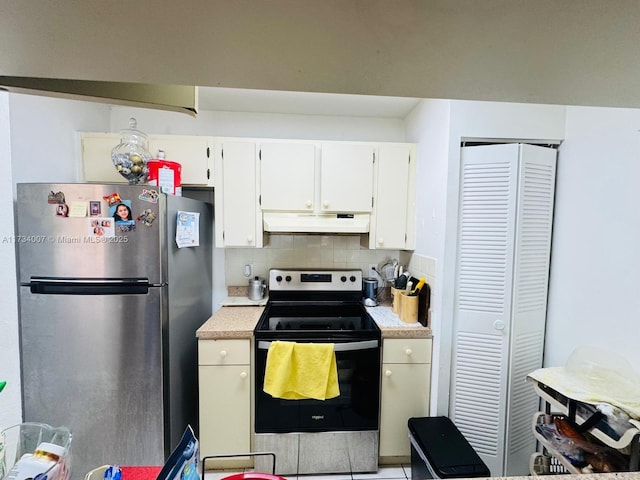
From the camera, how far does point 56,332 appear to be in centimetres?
135

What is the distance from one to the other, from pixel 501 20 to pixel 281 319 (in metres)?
1.82

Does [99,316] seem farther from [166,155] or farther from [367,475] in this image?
[367,475]

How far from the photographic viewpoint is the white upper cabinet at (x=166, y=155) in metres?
1.76

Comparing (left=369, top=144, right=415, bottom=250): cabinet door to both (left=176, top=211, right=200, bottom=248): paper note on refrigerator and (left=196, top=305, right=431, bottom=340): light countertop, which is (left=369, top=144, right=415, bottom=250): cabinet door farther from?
(left=176, top=211, right=200, bottom=248): paper note on refrigerator

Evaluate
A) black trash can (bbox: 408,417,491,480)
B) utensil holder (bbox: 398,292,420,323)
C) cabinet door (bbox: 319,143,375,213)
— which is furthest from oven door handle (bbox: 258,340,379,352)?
cabinet door (bbox: 319,143,375,213)

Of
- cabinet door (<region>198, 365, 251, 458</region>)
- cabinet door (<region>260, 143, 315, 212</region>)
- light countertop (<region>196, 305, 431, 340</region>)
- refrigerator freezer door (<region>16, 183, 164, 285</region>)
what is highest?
cabinet door (<region>260, 143, 315, 212</region>)

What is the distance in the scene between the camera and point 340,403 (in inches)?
63.0

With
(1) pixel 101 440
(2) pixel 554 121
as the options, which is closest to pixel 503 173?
(2) pixel 554 121

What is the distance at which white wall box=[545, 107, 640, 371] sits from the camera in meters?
1.10

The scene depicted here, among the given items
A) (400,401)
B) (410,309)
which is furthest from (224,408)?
(410,309)

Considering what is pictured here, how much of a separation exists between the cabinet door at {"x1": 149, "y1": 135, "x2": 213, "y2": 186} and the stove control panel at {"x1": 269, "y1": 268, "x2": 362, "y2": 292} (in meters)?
0.87

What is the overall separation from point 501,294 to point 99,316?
216cm

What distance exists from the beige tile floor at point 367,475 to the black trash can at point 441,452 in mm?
256

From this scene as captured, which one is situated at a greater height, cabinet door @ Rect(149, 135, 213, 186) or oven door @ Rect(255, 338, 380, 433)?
cabinet door @ Rect(149, 135, 213, 186)
